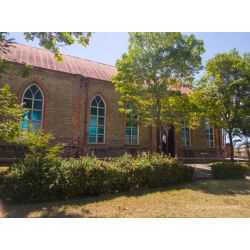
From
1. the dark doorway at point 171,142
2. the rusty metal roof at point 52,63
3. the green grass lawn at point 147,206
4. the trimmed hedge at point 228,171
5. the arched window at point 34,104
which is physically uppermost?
the rusty metal roof at point 52,63

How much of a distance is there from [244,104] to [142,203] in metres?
11.9

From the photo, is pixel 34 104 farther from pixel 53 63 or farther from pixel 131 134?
pixel 131 134

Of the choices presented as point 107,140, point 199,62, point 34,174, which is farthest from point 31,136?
point 199,62

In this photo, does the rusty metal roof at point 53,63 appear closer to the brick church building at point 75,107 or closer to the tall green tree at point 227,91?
the brick church building at point 75,107

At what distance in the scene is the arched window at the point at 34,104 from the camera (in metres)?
11.5

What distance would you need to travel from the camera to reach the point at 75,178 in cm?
511

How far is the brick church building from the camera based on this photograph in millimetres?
11641

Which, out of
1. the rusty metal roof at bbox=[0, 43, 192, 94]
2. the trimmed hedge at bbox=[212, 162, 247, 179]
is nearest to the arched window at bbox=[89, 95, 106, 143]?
the rusty metal roof at bbox=[0, 43, 192, 94]

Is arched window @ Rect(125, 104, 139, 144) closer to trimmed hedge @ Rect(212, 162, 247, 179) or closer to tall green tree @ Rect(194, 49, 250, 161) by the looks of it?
tall green tree @ Rect(194, 49, 250, 161)

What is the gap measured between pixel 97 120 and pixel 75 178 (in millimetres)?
8718

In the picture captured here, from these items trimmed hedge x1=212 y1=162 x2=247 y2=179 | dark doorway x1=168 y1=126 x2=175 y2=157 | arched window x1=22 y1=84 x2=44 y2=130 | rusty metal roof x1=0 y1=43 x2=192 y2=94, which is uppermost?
rusty metal roof x1=0 y1=43 x2=192 y2=94

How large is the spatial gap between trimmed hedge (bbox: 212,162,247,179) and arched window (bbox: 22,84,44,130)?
10.8 metres

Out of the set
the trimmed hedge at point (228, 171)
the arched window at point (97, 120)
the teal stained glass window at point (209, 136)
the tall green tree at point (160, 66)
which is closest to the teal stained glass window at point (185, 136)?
the teal stained glass window at point (209, 136)

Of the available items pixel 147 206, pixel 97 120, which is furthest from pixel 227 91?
pixel 147 206
